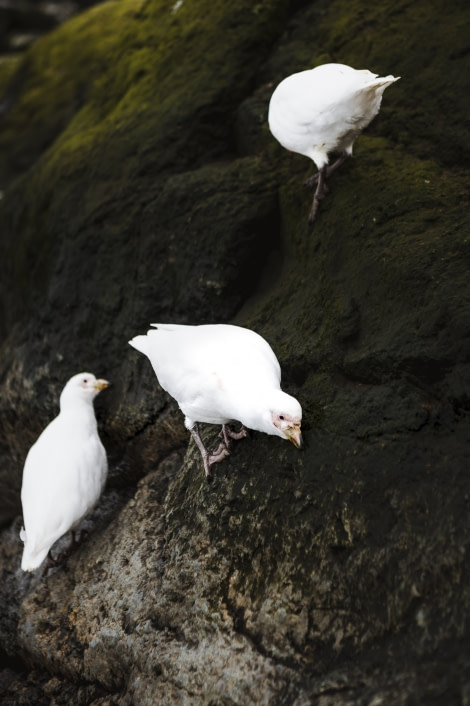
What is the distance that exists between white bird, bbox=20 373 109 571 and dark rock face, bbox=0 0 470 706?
27 cm

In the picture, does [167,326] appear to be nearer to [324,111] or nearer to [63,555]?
[324,111]

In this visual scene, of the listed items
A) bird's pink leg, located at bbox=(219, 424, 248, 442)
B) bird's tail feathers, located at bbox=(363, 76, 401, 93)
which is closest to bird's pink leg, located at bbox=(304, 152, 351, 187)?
bird's tail feathers, located at bbox=(363, 76, 401, 93)

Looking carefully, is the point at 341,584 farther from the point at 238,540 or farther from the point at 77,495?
the point at 77,495


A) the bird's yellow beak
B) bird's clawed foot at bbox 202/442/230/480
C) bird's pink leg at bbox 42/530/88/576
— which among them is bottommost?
bird's pink leg at bbox 42/530/88/576

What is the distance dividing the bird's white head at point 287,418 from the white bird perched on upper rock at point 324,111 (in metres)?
1.82

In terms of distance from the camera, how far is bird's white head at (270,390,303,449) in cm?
400

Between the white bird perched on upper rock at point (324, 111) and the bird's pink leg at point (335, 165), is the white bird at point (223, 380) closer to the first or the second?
the white bird perched on upper rock at point (324, 111)

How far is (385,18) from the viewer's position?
6.05m

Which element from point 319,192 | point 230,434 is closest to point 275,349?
point 230,434

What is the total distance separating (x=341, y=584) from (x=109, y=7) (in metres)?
10.00

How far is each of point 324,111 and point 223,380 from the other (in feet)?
6.86

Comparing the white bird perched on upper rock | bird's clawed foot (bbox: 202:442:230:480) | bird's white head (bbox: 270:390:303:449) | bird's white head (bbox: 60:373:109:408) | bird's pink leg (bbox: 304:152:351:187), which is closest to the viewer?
bird's white head (bbox: 270:390:303:449)

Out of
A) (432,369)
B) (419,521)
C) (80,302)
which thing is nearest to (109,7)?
(80,302)

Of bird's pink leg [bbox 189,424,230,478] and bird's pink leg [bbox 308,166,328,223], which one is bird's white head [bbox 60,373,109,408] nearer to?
bird's pink leg [bbox 189,424,230,478]
